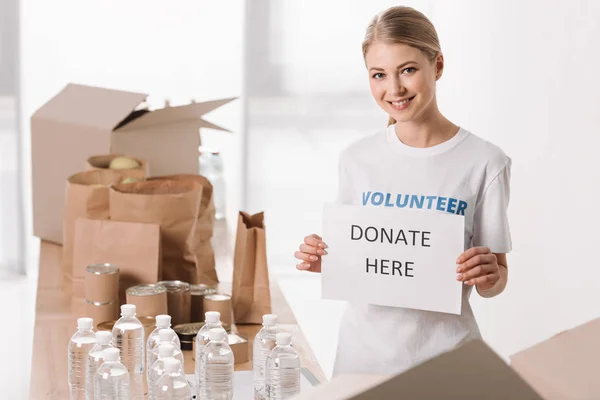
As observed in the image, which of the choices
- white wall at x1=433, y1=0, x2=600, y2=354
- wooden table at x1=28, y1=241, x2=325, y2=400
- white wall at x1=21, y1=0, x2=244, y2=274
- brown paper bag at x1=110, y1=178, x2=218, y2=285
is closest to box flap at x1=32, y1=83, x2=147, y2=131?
wooden table at x1=28, y1=241, x2=325, y2=400

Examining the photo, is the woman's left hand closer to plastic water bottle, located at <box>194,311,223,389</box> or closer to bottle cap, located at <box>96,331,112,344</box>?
plastic water bottle, located at <box>194,311,223,389</box>

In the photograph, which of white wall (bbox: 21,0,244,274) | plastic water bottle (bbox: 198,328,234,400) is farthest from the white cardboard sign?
white wall (bbox: 21,0,244,274)

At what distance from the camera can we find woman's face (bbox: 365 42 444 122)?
4.86 feet

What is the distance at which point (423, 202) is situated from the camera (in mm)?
1511

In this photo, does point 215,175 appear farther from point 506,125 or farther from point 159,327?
point 159,327

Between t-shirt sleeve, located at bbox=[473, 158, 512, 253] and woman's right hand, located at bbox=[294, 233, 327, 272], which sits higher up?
t-shirt sleeve, located at bbox=[473, 158, 512, 253]

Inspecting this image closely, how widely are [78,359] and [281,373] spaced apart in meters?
0.39

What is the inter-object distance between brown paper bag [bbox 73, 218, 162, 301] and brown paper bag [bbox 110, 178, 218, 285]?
0.03 meters

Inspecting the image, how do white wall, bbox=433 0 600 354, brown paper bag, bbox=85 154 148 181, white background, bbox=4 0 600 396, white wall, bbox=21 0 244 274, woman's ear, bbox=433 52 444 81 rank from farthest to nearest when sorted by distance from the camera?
white wall, bbox=21 0 244 274, white background, bbox=4 0 600 396, white wall, bbox=433 0 600 354, brown paper bag, bbox=85 154 148 181, woman's ear, bbox=433 52 444 81

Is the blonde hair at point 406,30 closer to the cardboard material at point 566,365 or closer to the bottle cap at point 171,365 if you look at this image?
the bottle cap at point 171,365

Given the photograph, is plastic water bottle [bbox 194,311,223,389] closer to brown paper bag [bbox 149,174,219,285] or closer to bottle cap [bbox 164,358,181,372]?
bottle cap [bbox 164,358,181,372]

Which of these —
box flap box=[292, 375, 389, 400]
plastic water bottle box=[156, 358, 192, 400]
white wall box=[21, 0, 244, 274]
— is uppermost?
white wall box=[21, 0, 244, 274]

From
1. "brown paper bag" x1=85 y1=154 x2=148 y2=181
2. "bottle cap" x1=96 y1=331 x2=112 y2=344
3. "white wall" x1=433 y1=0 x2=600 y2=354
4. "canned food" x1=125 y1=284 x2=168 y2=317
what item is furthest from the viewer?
"white wall" x1=433 y1=0 x2=600 y2=354

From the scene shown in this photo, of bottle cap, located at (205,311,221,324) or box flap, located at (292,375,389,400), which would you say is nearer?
box flap, located at (292,375,389,400)
